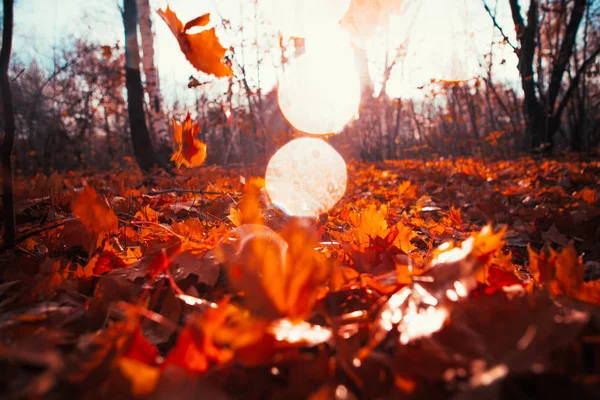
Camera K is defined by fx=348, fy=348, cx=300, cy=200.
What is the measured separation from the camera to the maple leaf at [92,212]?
2.06 feet

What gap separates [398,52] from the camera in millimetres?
10320

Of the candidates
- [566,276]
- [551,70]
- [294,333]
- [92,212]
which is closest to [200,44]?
[92,212]

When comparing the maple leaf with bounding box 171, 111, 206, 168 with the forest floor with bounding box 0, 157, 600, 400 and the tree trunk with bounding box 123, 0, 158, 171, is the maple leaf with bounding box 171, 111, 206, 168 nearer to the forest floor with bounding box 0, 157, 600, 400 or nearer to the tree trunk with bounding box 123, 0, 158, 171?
the forest floor with bounding box 0, 157, 600, 400

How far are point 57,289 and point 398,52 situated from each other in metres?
11.2

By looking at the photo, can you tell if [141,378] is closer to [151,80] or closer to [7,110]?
[7,110]

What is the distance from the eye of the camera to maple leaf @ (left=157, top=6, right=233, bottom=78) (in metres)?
0.78

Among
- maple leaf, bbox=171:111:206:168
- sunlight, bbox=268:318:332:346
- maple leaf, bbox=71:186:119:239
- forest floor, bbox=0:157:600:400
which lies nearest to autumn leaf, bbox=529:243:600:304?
forest floor, bbox=0:157:600:400

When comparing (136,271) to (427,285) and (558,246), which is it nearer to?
(427,285)

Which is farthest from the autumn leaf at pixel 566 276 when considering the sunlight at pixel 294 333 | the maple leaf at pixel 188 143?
the maple leaf at pixel 188 143

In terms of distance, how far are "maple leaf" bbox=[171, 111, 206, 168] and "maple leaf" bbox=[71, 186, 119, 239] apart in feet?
1.82

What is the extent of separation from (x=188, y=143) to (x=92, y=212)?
62 centimetres

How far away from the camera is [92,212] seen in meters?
0.65

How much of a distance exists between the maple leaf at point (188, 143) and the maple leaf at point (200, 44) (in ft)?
1.14

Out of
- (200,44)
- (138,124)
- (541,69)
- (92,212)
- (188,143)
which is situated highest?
(541,69)
